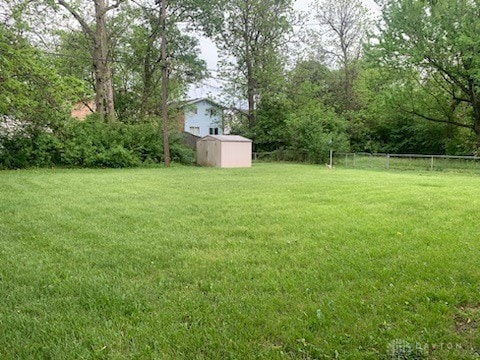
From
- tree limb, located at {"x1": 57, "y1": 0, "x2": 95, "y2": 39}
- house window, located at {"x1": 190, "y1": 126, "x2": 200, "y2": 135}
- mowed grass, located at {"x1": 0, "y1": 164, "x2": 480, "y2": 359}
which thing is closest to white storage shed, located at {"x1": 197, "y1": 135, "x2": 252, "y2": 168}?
tree limb, located at {"x1": 57, "y1": 0, "x2": 95, "y2": 39}

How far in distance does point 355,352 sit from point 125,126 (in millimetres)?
17903

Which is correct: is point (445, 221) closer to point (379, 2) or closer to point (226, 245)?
point (226, 245)

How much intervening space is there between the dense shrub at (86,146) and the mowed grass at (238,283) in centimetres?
1088

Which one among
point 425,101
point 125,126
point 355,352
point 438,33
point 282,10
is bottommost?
point 355,352

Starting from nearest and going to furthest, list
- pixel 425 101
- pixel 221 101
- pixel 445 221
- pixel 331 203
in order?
pixel 445 221 < pixel 331 203 < pixel 425 101 < pixel 221 101

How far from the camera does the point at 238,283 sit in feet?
9.73

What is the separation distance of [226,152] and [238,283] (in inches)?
616

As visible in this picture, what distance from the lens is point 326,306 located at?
251cm

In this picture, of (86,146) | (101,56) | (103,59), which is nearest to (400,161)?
(86,146)

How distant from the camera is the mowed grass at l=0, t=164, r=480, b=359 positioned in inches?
82.5

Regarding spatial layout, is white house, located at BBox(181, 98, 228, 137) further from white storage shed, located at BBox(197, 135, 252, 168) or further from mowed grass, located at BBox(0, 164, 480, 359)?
mowed grass, located at BBox(0, 164, 480, 359)

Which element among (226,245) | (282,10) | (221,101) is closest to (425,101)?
(282,10)

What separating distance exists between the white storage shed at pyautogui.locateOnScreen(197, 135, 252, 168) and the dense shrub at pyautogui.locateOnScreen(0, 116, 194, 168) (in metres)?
2.52

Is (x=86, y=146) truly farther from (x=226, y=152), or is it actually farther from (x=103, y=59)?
(x=226, y=152)
